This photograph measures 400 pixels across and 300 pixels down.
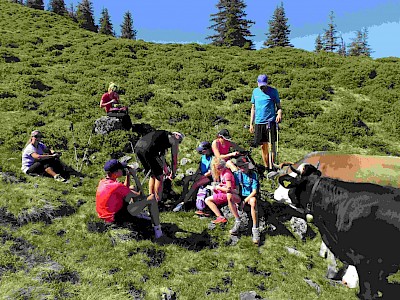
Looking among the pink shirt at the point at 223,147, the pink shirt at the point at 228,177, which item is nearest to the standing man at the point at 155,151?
the pink shirt at the point at 223,147

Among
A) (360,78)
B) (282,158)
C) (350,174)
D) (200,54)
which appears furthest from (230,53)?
(350,174)

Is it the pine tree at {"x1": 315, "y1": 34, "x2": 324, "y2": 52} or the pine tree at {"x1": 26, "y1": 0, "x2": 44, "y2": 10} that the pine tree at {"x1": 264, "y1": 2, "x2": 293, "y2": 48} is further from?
the pine tree at {"x1": 26, "y1": 0, "x2": 44, "y2": 10}

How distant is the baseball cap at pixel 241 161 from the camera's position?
7727 mm

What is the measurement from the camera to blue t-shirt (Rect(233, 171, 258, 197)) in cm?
763

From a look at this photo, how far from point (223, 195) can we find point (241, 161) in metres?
0.89

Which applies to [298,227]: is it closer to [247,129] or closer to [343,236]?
[343,236]

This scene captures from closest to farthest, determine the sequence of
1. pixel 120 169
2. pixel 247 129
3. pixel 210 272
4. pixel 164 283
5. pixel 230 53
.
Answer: pixel 164 283, pixel 210 272, pixel 120 169, pixel 247 129, pixel 230 53

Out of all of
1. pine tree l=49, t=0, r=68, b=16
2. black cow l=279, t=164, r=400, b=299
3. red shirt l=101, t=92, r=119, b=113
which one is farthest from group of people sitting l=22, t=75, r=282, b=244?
pine tree l=49, t=0, r=68, b=16

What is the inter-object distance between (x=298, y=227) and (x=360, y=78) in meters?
14.0

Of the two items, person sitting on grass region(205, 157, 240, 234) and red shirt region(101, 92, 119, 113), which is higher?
red shirt region(101, 92, 119, 113)

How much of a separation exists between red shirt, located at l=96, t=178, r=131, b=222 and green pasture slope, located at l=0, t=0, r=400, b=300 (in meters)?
0.41

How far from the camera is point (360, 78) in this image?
1873cm

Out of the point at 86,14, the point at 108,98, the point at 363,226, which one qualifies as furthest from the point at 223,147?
the point at 86,14

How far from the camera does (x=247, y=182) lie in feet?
25.3
